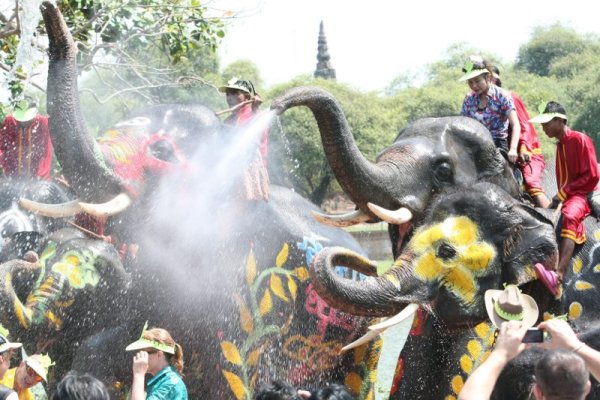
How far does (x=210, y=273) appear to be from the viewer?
6316mm

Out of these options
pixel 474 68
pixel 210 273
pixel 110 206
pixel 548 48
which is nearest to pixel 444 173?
pixel 474 68

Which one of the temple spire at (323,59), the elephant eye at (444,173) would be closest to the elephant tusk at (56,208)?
the elephant eye at (444,173)

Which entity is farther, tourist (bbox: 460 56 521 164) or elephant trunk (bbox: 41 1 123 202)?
tourist (bbox: 460 56 521 164)

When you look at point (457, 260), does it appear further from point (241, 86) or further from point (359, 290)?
point (241, 86)

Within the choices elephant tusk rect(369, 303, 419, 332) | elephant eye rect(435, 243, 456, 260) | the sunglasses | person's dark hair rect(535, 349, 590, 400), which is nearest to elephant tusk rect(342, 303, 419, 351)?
elephant tusk rect(369, 303, 419, 332)

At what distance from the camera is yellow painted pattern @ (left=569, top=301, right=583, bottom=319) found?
17.4 feet

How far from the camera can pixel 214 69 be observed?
1673 inches

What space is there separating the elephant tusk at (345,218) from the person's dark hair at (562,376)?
8.51 ft

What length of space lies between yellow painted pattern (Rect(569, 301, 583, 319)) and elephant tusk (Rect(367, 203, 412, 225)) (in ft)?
3.00

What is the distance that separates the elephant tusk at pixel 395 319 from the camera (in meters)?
4.95

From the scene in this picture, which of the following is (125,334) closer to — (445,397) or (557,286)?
(445,397)

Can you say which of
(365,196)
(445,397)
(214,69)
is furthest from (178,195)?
(214,69)

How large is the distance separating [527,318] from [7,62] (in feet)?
23.9

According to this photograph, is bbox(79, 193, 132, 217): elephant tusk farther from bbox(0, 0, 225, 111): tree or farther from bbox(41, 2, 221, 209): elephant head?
bbox(0, 0, 225, 111): tree
